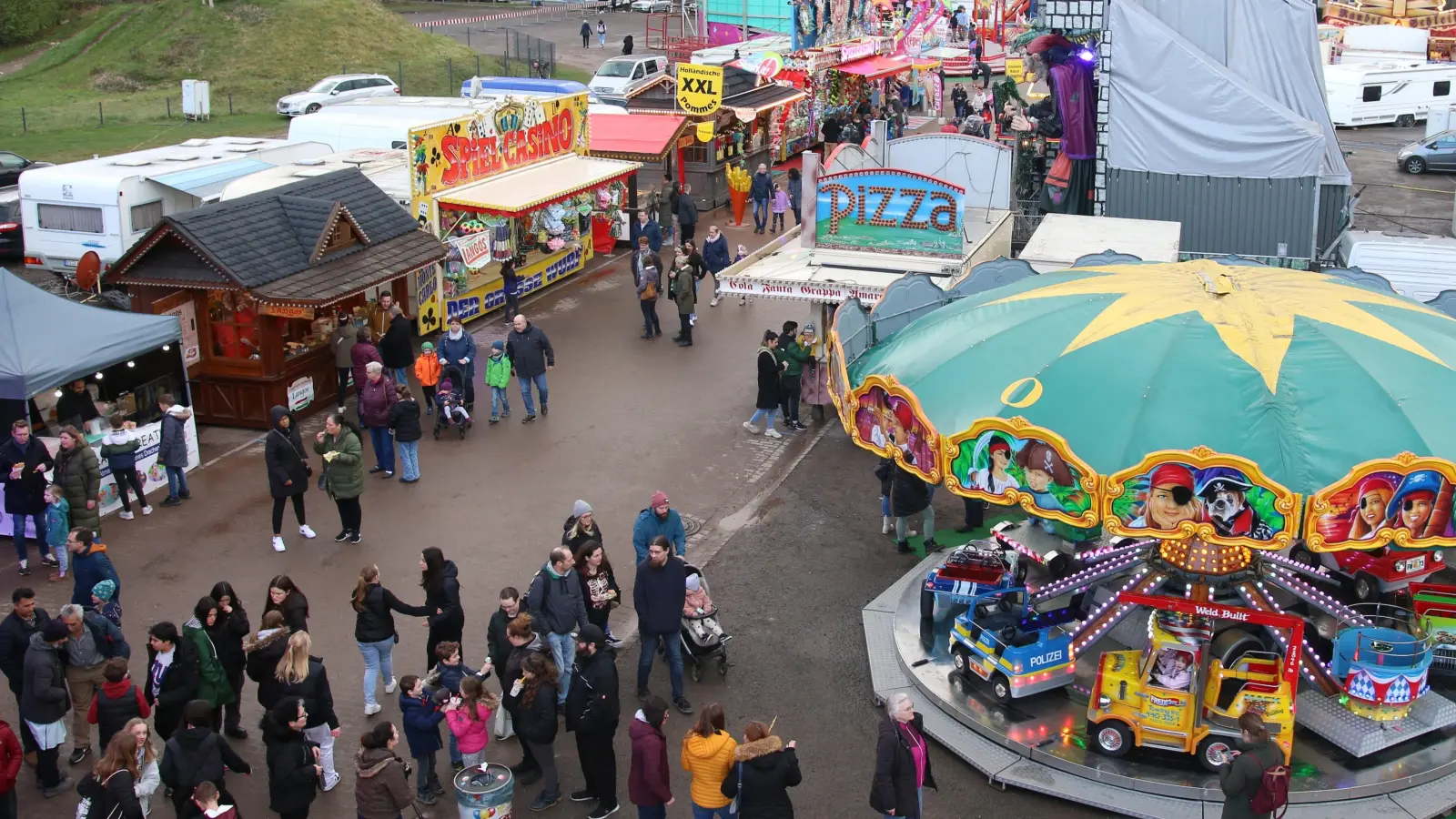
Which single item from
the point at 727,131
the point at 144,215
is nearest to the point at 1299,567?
the point at 144,215

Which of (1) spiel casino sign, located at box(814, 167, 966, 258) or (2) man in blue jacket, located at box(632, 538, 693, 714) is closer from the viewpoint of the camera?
(2) man in blue jacket, located at box(632, 538, 693, 714)

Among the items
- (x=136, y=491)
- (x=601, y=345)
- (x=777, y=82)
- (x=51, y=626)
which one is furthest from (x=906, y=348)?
(x=777, y=82)

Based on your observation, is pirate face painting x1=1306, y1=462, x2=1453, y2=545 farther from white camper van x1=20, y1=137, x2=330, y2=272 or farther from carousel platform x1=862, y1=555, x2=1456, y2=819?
white camper van x1=20, y1=137, x2=330, y2=272

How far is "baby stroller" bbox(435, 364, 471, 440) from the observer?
18688 mm

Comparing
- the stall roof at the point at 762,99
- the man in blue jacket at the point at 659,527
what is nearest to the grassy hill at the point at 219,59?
the stall roof at the point at 762,99

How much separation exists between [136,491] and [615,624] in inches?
242

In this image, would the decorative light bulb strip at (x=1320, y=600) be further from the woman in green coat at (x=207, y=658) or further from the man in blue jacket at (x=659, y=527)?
the woman in green coat at (x=207, y=658)

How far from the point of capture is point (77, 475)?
14406mm

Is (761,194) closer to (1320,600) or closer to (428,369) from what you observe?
(428,369)

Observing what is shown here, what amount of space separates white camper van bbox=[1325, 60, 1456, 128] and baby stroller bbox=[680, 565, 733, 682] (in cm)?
4162

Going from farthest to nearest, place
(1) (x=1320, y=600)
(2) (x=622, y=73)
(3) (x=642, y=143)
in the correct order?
(2) (x=622, y=73), (3) (x=642, y=143), (1) (x=1320, y=600)

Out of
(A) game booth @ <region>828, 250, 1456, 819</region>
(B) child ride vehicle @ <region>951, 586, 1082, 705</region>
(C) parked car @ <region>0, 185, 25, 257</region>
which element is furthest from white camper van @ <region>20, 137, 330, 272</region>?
(B) child ride vehicle @ <region>951, 586, 1082, 705</region>

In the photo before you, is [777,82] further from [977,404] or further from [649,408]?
[977,404]

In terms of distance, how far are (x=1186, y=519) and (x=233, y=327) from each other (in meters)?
13.3
